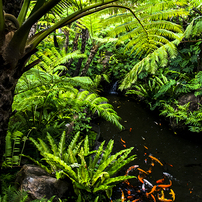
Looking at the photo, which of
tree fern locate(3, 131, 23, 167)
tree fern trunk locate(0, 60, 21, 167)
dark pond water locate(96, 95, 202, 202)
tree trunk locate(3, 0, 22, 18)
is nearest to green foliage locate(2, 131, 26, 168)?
tree fern locate(3, 131, 23, 167)

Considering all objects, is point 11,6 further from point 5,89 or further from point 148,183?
point 148,183

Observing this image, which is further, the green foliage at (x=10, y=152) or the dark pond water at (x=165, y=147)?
the dark pond water at (x=165, y=147)

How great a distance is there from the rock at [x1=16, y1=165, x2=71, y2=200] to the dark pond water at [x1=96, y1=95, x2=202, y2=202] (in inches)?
68.8

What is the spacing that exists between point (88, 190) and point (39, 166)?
76 cm

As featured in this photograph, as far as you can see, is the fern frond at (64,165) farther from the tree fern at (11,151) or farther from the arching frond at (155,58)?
the arching frond at (155,58)

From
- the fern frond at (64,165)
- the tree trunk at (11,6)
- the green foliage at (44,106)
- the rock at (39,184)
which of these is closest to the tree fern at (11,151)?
the green foliage at (44,106)

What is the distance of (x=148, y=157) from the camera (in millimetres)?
3234

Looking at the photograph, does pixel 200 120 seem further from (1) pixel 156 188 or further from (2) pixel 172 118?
(1) pixel 156 188

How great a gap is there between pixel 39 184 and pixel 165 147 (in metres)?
3.10

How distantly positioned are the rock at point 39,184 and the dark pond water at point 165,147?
1747 mm

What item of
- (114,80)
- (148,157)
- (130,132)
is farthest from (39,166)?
(114,80)

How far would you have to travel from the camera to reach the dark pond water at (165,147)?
2635 mm

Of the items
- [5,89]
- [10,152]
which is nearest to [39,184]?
[10,152]

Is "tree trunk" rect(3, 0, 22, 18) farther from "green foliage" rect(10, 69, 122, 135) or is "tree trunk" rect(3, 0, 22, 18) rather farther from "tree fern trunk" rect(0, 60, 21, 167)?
"green foliage" rect(10, 69, 122, 135)
